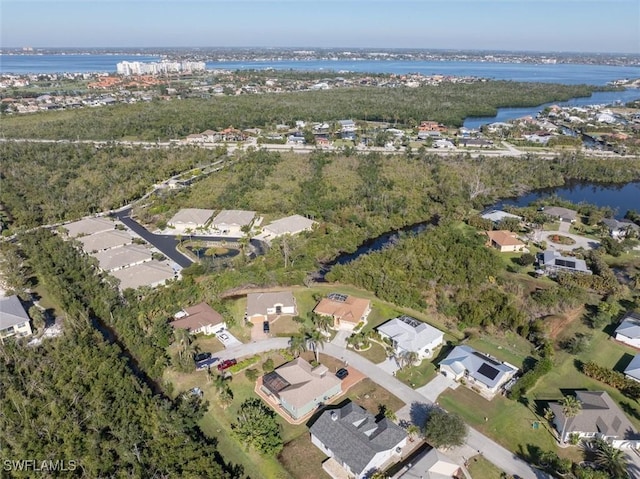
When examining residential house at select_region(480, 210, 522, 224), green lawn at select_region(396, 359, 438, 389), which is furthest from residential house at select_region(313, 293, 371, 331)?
residential house at select_region(480, 210, 522, 224)

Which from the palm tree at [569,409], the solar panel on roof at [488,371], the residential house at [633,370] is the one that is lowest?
the residential house at [633,370]

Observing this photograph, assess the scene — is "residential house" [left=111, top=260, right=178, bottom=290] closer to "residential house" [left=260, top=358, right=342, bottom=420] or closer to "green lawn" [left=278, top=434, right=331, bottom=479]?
"residential house" [left=260, top=358, right=342, bottom=420]

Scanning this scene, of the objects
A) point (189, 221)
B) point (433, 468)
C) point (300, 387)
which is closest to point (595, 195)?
point (189, 221)

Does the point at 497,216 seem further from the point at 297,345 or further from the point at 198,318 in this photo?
the point at 198,318

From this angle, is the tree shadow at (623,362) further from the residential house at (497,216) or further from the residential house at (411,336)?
the residential house at (497,216)

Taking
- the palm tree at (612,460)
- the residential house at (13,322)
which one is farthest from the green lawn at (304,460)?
the residential house at (13,322)
